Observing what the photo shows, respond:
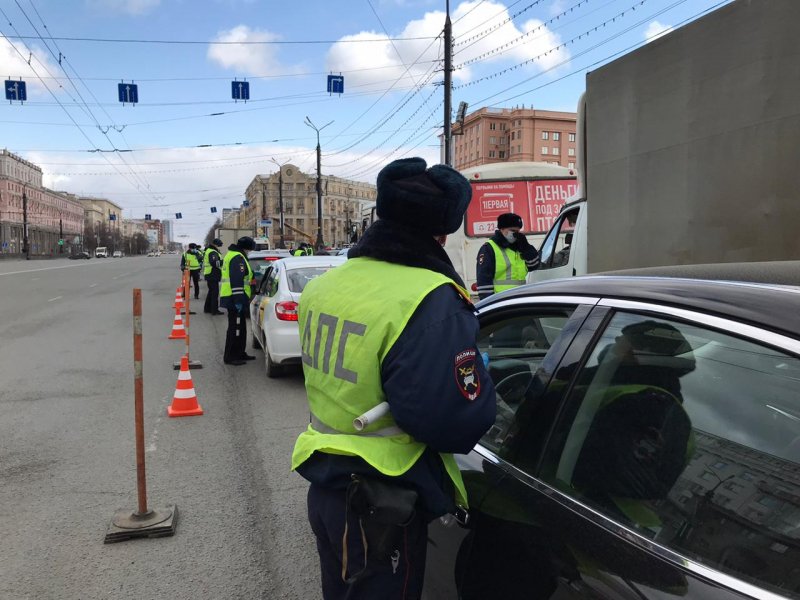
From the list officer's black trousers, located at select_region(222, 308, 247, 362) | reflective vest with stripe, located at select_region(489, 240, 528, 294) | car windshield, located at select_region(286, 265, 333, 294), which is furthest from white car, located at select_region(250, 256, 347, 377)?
reflective vest with stripe, located at select_region(489, 240, 528, 294)

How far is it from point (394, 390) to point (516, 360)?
105cm

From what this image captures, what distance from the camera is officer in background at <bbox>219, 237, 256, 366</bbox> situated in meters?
8.86

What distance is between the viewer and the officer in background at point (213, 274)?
593 inches

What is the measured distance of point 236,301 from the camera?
8883 mm

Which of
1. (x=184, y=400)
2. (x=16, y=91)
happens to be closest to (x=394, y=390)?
(x=184, y=400)

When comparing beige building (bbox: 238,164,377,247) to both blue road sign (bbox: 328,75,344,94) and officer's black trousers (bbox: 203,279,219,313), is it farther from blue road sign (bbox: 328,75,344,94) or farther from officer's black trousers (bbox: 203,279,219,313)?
officer's black trousers (bbox: 203,279,219,313)

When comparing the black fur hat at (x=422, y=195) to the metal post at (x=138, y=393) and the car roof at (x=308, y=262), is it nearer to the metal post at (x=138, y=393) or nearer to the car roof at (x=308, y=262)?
the metal post at (x=138, y=393)

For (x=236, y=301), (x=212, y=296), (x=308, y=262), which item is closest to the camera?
(x=308, y=262)

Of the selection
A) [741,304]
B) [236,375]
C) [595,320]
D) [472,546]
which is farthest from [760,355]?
[236,375]

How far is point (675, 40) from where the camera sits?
518 centimetres

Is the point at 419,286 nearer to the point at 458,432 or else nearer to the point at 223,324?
the point at 458,432

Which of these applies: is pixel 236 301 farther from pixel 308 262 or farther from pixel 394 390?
pixel 394 390

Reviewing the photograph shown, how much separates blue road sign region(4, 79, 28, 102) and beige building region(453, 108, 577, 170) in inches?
3344

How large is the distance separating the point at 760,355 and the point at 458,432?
730mm
